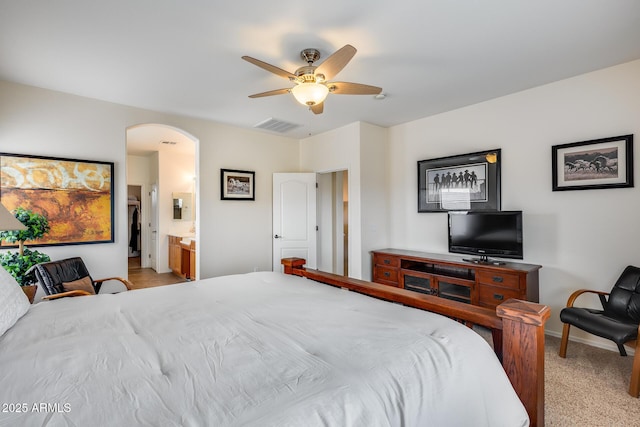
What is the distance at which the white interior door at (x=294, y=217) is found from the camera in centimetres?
511

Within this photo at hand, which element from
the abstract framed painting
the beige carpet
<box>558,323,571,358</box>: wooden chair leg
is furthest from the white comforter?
the abstract framed painting

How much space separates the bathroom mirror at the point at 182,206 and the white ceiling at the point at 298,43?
11.2 ft

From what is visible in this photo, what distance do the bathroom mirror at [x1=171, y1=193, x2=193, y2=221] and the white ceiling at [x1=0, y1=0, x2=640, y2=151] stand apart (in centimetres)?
342

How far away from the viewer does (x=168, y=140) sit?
5.65 metres

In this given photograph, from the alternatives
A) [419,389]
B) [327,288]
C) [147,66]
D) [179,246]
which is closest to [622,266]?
[327,288]

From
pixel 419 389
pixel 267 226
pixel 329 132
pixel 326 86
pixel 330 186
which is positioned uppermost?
pixel 329 132

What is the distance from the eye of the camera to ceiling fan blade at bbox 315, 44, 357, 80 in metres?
2.00

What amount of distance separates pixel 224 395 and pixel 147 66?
9.74 ft

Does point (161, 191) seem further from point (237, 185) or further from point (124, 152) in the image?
point (124, 152)

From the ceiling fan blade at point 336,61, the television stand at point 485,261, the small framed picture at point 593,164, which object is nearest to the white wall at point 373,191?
the television stand at point 485,261

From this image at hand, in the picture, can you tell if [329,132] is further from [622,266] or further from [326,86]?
[622,266]

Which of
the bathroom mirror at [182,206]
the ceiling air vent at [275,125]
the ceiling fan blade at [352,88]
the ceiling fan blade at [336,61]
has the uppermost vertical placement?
the ceiling air vent at [275,125]

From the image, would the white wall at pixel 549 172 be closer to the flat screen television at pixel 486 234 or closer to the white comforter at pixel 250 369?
the flat screen television at pixel 486 234

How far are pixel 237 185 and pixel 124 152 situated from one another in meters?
1.55
